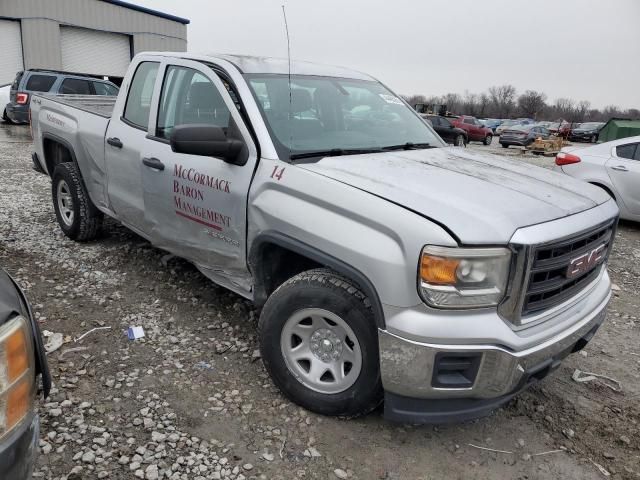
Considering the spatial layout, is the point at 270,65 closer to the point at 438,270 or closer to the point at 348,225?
the point at 348,225

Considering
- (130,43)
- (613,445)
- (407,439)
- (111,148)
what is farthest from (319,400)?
(130,43)

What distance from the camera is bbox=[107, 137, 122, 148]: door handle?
4.02 metres

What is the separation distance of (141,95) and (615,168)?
6436mm

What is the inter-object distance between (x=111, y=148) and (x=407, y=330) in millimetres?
3044

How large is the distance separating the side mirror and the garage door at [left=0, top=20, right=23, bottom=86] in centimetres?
2413

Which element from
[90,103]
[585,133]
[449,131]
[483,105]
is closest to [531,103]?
[483,105]

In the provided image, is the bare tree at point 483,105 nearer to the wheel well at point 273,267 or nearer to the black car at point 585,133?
the black car at point 585,133

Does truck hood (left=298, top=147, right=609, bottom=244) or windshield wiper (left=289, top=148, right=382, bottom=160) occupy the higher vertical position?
windshield wiper (left=289, top=148, right=382, bottom=160)

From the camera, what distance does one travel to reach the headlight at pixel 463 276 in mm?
2158

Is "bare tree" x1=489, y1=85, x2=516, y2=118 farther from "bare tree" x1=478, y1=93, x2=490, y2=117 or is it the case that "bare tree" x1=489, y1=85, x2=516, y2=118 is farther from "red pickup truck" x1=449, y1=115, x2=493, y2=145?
"red pickup truck" x1=449, y1=115, x2=493, y2=145

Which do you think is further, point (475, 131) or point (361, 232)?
point (475, 131)

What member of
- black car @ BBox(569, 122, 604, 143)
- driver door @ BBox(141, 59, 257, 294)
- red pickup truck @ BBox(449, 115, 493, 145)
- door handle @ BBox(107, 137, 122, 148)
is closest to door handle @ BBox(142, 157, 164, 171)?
driver door @ BBox(141, 59, 257, 294)

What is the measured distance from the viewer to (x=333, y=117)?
11.0ft

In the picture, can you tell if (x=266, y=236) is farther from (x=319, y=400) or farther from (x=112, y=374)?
(x=112, y=374)
